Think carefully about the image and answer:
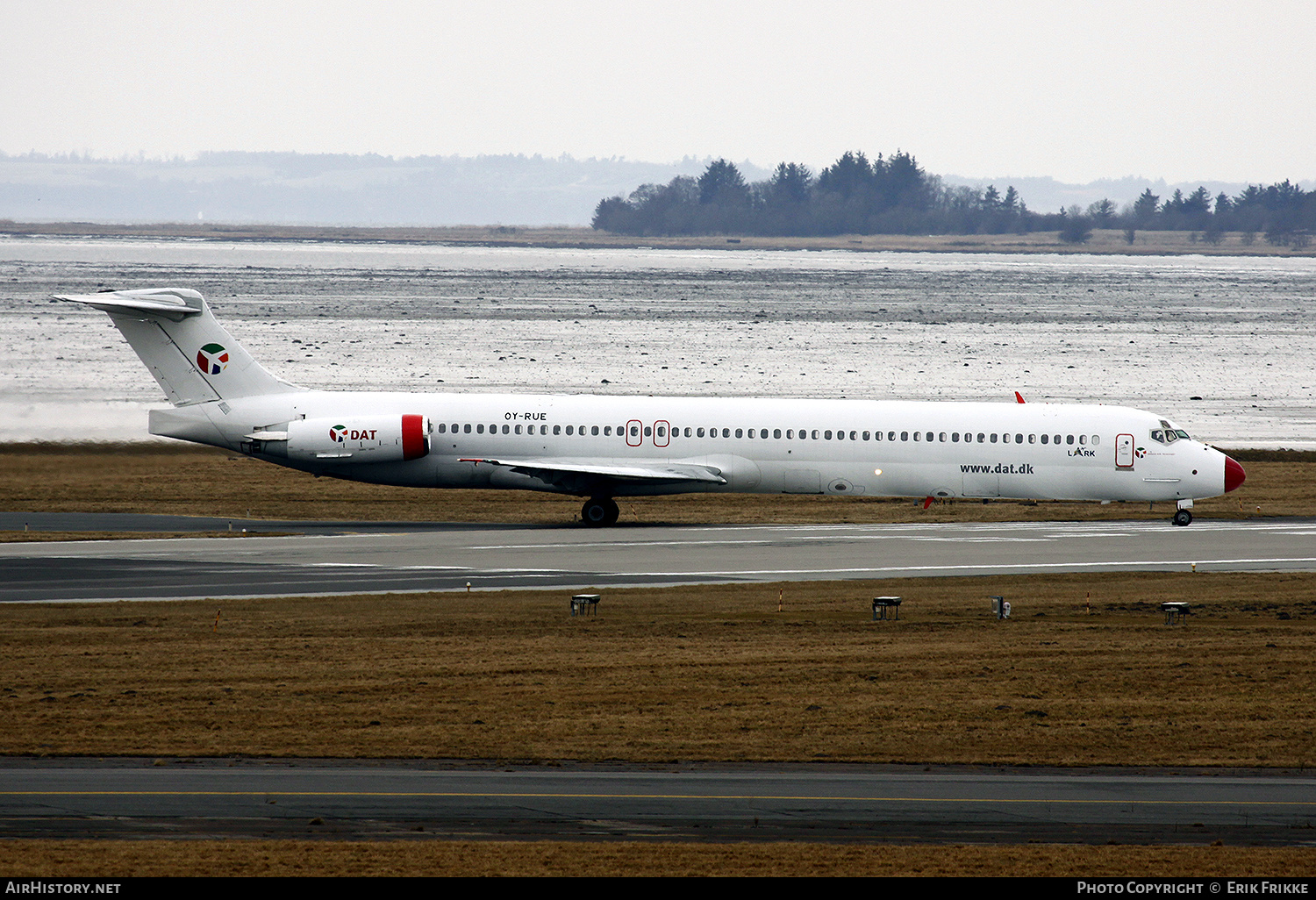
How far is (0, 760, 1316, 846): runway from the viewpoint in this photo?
1897 cm

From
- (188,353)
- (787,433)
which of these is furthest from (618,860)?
(188,353)

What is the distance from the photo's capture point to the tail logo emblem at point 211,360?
160 ft

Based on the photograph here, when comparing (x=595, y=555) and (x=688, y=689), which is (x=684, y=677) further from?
(x=595, y=555)

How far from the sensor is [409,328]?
454ft

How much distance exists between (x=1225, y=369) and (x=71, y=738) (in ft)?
335

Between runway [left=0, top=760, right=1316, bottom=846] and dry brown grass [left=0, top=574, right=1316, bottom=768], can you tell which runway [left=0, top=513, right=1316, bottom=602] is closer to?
dry brown grass [left=0, top=574, right=1316, bottom=768]

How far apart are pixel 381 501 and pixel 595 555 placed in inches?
569

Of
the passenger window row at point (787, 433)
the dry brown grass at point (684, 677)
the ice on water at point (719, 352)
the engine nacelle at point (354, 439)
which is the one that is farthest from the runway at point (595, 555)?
the ice on water at point (719, 352)

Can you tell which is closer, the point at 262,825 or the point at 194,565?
the point at 262,825

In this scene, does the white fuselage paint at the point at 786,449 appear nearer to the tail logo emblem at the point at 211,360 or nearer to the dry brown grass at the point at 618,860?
the tail logo emblem at the point at 211,360

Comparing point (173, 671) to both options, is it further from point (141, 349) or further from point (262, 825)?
point (141, 349)

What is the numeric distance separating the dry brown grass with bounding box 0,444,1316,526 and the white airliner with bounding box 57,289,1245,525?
1975 mm

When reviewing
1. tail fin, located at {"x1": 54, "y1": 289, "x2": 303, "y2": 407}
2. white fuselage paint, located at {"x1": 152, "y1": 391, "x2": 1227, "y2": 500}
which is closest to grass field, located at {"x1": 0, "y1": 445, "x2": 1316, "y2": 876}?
white fuselage paint, located at {"x1": 152, "y1": 391, "x2": 1227, "y2": 500}

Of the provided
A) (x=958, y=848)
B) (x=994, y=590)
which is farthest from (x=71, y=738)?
(x=994, y=590)
